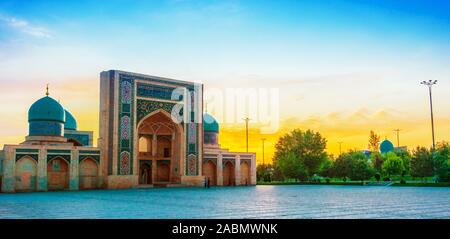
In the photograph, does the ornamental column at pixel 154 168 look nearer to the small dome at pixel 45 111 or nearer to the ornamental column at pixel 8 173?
the small dome at pixel 45 111

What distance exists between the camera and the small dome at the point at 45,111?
2881cm

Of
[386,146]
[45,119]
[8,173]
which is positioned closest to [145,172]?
[45,119]

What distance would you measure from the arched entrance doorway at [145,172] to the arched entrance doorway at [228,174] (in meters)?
6.26

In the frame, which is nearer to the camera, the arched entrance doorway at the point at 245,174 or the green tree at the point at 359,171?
the arched entrance doorway at the point at 245,174

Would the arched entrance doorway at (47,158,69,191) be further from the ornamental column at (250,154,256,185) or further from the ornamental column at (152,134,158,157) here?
the ornamental column at (250,154,256,185)

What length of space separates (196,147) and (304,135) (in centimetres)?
1413

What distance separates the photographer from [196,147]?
33.2 m

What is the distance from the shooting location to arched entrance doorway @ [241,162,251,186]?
37.7 m

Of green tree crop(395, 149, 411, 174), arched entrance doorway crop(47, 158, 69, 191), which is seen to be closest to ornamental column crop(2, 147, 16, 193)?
arched entrance doorway crop(47, 158, 69, 191)

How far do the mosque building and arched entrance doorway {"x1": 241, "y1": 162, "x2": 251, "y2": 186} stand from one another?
36.0 inches

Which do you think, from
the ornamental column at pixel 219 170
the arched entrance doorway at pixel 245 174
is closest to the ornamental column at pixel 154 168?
the ornamental column at pixel 219 170

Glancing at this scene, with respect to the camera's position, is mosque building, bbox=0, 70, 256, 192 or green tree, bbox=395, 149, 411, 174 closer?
mosque building, bbox=0, 70, 256, 192
